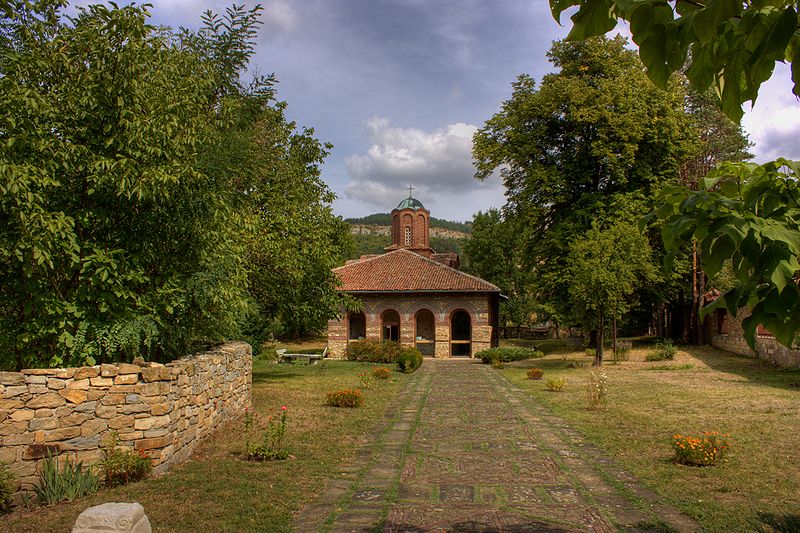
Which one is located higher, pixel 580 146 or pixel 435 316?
pixel 580 146

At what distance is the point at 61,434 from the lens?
21.7 feet

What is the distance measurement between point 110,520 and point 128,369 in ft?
10.2

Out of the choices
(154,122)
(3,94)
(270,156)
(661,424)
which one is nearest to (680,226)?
(154,122)

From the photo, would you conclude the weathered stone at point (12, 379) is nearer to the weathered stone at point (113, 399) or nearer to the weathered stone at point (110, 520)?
the weathered stone at point (113, 399)

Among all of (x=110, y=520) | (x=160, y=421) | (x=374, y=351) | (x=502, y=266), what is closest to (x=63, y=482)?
(x=160, y=421)

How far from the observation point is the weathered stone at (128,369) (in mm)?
7039

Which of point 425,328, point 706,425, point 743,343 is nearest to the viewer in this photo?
point 706,425

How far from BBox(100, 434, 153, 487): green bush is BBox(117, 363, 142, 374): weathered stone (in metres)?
0.78

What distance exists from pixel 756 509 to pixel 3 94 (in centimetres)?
999

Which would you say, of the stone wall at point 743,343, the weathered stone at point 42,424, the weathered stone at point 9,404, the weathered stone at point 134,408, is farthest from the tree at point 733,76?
the stone wall at point 743,343

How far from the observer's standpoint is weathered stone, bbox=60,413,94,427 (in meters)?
6.64

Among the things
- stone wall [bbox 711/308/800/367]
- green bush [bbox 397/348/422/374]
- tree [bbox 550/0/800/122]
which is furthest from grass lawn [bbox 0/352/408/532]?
stone wall [bbox 711/308/800/367]

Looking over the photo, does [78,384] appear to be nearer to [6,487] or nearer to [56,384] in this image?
[56,384]

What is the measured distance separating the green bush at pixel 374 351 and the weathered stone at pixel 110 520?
21.6 m
